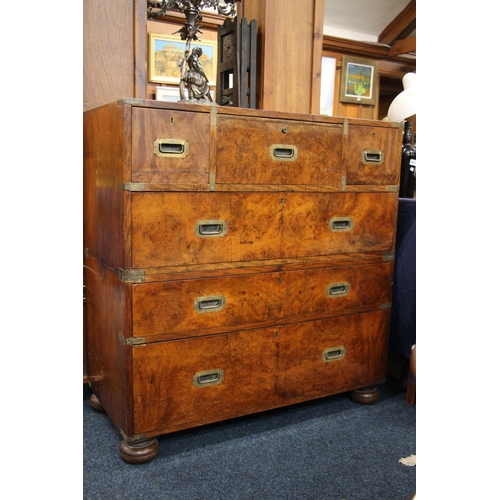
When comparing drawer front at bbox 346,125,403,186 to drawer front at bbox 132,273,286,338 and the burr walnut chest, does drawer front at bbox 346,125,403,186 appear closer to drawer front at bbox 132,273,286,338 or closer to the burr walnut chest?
the burr walnut chest

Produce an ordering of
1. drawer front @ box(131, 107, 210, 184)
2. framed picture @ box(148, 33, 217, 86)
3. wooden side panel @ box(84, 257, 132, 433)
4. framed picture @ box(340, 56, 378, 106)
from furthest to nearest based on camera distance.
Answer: framed picture @ box(340, 56, 378, 106) < framed picture @ box(148, 33, 217, 86) < wooden side panel @ box(84, 257, 132, 433) < drawer front @ box(131, 107, 210, 184)

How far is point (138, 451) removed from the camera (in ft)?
5.42

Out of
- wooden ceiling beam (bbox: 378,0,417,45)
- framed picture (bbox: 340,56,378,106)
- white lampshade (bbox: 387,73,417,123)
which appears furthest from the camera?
framed picture (bbox: 340,56,378,106)

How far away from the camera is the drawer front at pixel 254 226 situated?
1.58 metres

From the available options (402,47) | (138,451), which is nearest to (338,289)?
(138,451)

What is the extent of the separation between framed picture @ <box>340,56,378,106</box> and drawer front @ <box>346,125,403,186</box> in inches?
142

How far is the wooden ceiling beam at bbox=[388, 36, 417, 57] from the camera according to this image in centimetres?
512

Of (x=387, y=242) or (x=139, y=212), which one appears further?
(x=387, y=242)

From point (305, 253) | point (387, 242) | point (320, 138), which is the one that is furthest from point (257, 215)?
point (387, 242)

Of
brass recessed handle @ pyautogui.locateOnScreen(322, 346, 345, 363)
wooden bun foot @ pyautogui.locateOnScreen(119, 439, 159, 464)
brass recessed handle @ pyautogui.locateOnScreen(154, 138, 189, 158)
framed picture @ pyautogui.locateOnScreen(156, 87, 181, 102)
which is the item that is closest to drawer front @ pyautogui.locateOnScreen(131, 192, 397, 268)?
brass recessed handle @ pyautogui.locateOnScreen(154, 138, 189, 158)

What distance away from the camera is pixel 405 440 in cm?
185

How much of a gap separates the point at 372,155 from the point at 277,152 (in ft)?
1.41
